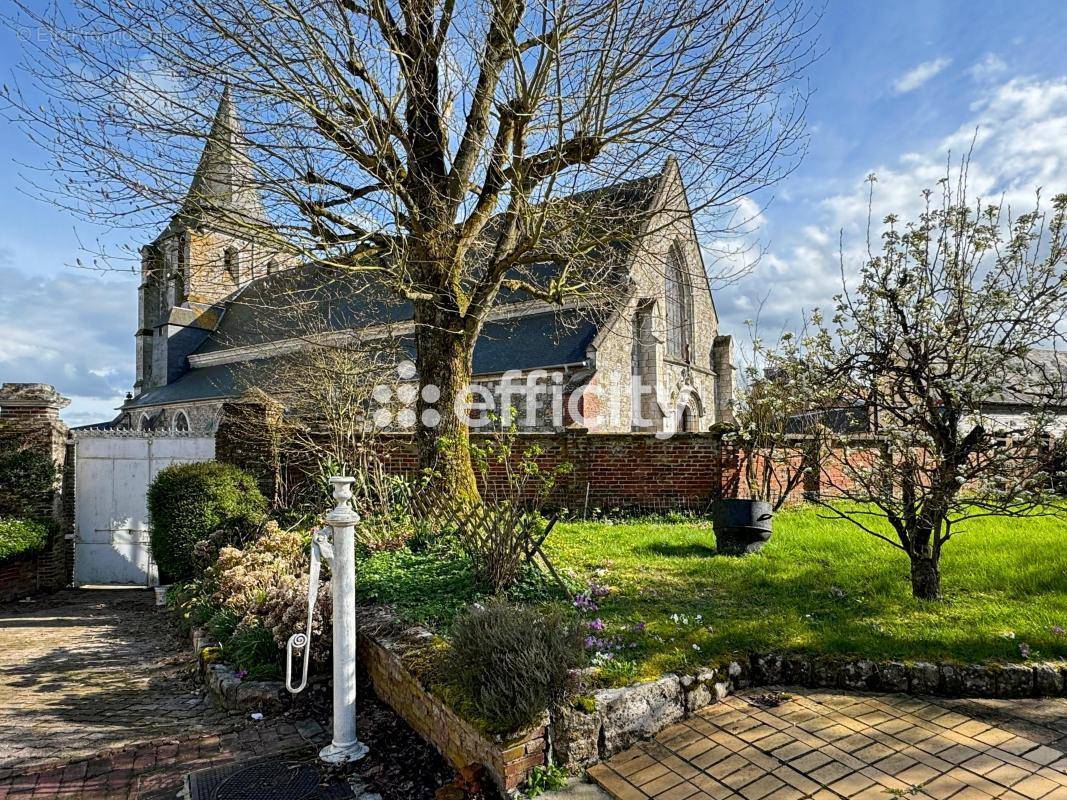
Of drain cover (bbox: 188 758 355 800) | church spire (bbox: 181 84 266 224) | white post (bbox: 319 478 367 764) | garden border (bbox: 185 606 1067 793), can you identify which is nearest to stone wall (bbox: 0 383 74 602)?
church spire (bbox: 181 84 266 224)

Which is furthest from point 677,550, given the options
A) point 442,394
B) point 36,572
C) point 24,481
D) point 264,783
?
Answer: point 24,481

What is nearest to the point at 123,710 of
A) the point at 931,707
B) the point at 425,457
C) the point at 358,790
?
the point at 358,790

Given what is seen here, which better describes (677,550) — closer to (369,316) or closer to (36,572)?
(36,572)

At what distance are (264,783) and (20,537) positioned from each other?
7.62 m

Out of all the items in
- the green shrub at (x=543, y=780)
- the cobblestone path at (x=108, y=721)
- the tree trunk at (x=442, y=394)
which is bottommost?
the cobblestone path at (x=108, y=721)

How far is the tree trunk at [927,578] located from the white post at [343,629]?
4273mm

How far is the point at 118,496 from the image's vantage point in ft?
32.3

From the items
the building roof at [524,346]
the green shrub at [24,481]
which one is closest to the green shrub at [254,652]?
the green shrub at [24,481]

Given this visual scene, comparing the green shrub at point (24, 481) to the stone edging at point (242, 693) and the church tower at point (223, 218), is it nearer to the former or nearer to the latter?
the church tower at point (223, 218)

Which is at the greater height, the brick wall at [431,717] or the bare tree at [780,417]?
the bare tree at [780,417]

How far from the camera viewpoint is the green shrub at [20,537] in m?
8.26

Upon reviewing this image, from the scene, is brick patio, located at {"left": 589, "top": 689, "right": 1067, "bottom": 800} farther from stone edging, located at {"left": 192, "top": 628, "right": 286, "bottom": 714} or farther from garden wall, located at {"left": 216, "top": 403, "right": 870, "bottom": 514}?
garden wall, located at {"left": 216, "top": 403, "right": 870, "bottom": 514}

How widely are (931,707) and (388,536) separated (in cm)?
483

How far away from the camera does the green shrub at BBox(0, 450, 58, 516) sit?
897 cm
